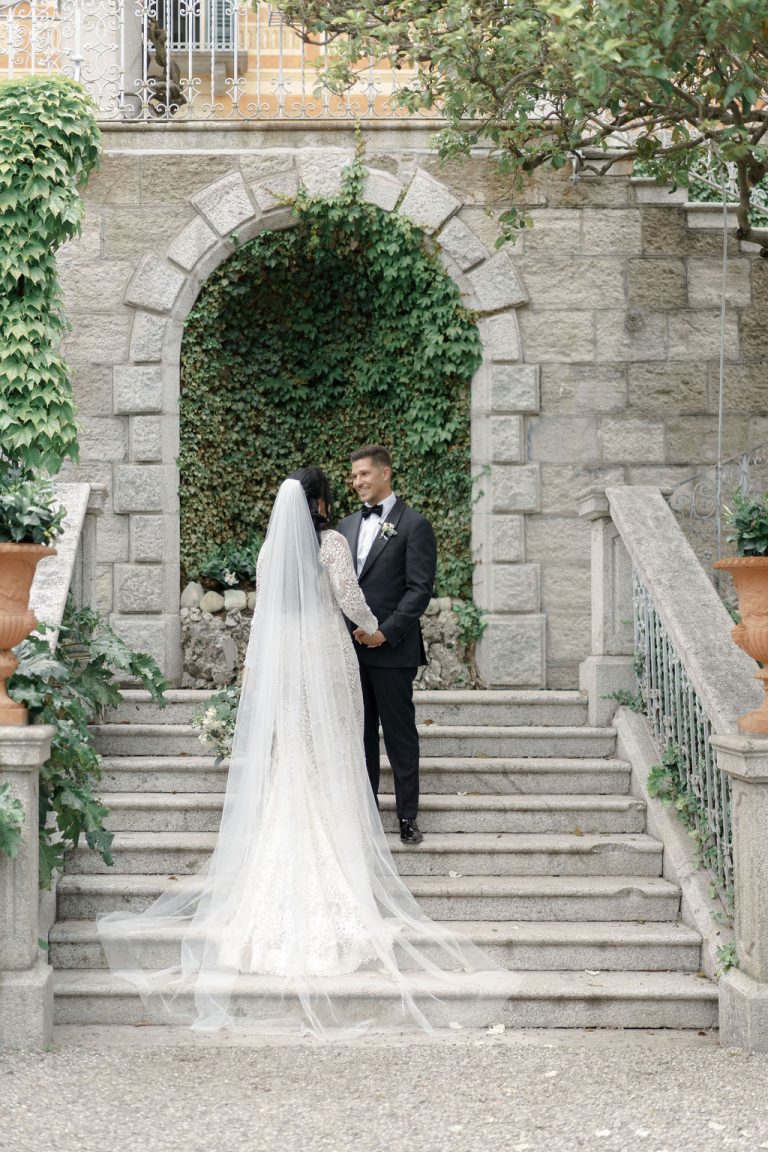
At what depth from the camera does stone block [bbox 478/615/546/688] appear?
8.07 m

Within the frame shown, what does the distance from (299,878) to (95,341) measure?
4511 mm

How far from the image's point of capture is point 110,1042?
4.34m

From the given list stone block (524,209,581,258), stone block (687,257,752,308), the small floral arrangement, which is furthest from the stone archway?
the small floral arrangement

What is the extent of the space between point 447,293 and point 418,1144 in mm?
5922

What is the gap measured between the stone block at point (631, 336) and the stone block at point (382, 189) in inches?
61.7

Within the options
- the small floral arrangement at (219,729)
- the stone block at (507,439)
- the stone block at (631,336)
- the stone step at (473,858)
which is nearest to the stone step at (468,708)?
the small floral arrangement at (219,729)

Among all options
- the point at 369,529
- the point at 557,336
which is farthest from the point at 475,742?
the point at 557,336

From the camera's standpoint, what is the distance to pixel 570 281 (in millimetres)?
8125

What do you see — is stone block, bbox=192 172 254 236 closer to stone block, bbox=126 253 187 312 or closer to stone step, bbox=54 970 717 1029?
stone block, bbox=126 253 187 312

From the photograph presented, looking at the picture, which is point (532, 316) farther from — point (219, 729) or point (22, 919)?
point (22, 919)

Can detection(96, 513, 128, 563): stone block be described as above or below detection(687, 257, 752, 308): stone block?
below

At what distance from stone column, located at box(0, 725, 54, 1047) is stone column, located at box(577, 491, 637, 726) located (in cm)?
316

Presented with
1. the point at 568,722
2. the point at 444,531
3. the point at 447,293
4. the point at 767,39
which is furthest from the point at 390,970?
the point at 447,293

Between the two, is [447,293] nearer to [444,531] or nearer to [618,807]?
[444,531]
